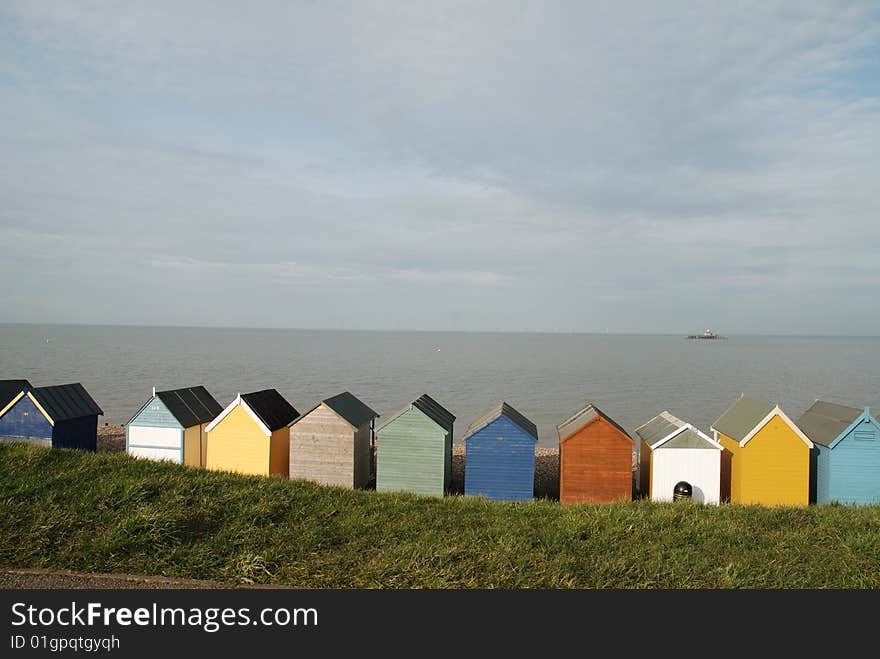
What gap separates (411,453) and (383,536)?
459 centimetres

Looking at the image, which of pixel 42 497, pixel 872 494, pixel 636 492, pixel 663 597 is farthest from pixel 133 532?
pixel 872 494

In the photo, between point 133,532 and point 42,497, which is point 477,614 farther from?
point 42,497

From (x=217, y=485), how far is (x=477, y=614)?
5665 mm

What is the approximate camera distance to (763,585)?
702cm

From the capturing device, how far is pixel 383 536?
8.20 m

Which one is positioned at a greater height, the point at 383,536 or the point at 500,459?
the point at 500,459

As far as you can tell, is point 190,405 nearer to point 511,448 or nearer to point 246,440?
point 246,440

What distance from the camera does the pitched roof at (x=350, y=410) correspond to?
13156mm

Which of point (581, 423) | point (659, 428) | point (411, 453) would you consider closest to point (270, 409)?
point (411, 453)

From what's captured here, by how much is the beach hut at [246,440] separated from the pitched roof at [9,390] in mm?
5330

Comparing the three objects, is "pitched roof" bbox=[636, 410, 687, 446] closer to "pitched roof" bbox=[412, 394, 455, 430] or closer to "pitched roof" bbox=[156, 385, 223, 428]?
"pitched roof" bbox=[412, 394, 455, 430]

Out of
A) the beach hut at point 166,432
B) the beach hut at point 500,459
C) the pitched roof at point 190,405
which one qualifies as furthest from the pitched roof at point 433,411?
the pitched roof at point 190,405

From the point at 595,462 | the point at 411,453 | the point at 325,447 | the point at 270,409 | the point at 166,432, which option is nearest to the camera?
the point at 595,462

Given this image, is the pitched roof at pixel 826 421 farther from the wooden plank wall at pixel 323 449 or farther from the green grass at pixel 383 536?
the wooden plank wall at pixel 323 449
